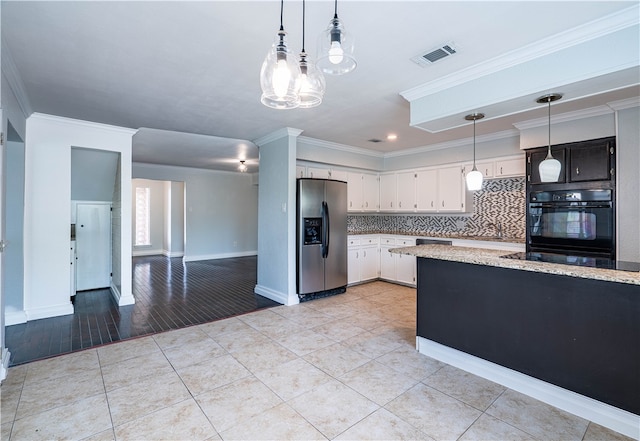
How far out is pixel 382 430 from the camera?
6.36 feet

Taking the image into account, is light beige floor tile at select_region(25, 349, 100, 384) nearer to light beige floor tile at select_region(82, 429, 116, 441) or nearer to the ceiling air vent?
light beige floor tile at select_region(82, 429, 116, 441)

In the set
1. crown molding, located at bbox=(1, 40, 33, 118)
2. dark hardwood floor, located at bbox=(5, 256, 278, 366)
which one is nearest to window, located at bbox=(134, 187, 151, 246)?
dark hardwood floor, located at bbox=(5, 256, 278, 366)

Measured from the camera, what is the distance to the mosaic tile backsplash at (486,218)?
4.75 m

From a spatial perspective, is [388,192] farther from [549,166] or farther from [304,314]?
[549,166]

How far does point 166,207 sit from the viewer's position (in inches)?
380

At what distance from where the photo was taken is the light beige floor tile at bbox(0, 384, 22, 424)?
2.05 m

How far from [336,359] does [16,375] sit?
8.54 ft

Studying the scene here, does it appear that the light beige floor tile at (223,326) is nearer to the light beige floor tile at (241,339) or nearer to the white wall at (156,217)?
the light beige floor tile at (241,339)

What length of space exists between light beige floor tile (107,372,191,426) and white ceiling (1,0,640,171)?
251 cm

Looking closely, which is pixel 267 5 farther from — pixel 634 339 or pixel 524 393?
pixel 524 393

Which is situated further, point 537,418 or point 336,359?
point 336,359

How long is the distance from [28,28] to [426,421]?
3605 millimetres

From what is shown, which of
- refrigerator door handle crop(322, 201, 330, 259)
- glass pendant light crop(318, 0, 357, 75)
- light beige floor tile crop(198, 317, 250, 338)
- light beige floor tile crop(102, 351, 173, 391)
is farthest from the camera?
refrigerator door handle crop(322, 201, 330, 259)

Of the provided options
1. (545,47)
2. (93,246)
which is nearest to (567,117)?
(545,47)
